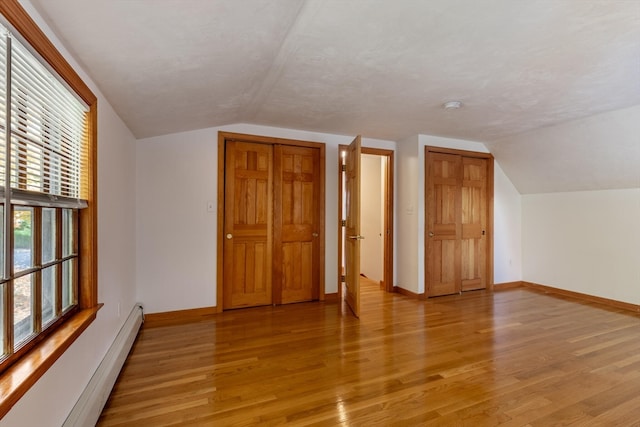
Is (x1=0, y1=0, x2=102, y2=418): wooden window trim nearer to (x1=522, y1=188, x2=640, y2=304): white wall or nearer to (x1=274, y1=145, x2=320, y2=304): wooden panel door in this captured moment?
(x1=274, y1=145, x2=320, y2=304): wooden panel door

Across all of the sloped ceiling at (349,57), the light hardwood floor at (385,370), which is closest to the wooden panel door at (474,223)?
the light hardwood floor at (385,370)

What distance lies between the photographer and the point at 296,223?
3.98 m

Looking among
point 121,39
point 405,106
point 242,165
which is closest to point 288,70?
point 121,39

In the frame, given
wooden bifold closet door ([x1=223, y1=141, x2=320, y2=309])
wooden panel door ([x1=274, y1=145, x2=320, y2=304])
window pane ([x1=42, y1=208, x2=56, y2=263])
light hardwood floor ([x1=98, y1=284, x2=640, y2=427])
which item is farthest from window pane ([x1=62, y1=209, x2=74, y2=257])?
wooden panel door ([x1=274, y1=145, x2=320, y2=304])

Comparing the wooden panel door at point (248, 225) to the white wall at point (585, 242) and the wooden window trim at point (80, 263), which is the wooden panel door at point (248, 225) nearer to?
the wooden window trim at point (80, 263)

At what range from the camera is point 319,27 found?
1.73 m

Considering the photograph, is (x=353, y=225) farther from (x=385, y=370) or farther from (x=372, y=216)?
(x=372, y=216)

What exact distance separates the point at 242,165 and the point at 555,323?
3.87 meters

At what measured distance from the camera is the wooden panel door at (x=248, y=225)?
12.0ft

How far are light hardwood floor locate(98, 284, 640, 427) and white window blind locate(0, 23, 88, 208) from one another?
1.31m

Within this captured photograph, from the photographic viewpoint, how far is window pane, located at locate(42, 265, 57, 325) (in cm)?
146

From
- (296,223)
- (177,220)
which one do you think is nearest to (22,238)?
(177,220)

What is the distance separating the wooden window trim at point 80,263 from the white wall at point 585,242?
217 inches

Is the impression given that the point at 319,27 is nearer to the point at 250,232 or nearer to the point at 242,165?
the point at 242,165
